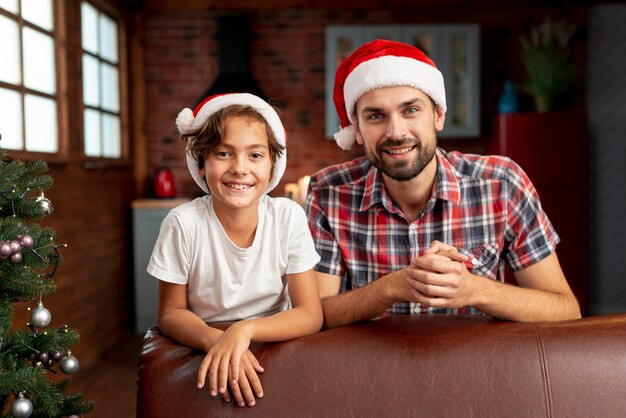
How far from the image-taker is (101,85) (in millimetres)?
4660

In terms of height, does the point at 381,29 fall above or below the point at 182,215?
above

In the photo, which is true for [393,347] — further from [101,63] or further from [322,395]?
[101,63]

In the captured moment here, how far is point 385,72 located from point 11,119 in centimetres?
222

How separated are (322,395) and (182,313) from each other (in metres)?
0.35

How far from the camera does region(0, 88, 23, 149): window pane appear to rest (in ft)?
10.2

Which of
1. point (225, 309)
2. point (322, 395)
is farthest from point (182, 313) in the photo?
point (322, 395)

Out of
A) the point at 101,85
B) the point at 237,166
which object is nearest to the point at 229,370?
the point at 237,166

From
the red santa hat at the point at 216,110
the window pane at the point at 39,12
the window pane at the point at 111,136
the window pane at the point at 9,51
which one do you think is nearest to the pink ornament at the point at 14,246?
the red santa hat at the point at 216,110

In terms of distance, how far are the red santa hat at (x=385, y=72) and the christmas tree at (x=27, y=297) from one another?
82 centimetres

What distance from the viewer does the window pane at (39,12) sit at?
3.39 meters

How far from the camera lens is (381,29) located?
525 cm

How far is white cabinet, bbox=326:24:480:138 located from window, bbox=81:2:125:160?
164 cm

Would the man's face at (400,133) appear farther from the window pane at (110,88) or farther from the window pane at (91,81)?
the window pane at (110,88)

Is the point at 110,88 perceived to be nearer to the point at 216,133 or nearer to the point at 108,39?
the point at 108,39
